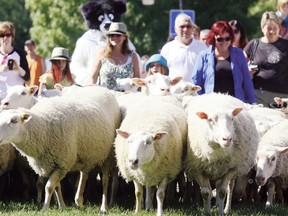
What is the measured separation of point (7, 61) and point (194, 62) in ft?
8.85

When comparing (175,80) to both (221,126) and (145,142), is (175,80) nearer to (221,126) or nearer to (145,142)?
(221,126)

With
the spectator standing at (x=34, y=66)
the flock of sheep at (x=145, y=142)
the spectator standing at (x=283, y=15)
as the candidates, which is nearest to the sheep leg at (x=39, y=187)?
the flock of sheep at (x=145, y=142)

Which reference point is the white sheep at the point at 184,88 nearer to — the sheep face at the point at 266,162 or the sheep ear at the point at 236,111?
the sheep face at the point at 266,162

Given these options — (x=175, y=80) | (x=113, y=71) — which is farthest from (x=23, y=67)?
(x=175, y=80)

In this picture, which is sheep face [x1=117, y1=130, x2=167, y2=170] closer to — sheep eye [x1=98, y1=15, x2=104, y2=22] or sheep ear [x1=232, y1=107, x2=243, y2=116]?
sheep ear [x1=232, y1=107, x2=243, y2=116]

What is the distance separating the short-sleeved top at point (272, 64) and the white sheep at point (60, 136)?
284 cm

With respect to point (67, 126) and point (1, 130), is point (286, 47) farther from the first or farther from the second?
point (1, 130)

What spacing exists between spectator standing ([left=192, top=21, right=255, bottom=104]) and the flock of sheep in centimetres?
56

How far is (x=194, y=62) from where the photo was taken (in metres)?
13.2

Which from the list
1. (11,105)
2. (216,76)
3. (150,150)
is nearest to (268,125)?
(216,76)

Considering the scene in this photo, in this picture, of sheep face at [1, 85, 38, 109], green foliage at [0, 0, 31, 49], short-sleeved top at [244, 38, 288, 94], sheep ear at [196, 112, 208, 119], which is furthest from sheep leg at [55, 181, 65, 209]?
green foliage at [0, 0, 31, 49]

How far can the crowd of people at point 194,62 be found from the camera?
38.2 feet

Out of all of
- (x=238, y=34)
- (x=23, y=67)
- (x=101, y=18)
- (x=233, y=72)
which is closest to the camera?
(x=233, y=72)

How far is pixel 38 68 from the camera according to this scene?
51.8 ft
